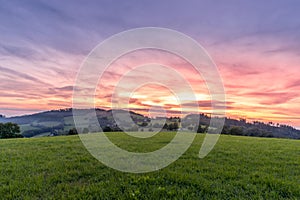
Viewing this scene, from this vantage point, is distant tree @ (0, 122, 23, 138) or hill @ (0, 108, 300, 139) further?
distant tree @ (0, 122, 23, 138)

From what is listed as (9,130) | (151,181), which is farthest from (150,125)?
(9,130)

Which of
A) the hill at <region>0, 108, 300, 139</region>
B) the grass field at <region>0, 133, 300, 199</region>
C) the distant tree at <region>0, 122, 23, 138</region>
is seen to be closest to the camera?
the grass field at <region>0, 133, 300, 199</region>

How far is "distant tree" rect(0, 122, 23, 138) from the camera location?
42.6 m

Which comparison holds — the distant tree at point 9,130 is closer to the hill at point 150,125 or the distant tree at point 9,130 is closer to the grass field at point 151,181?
the hill at point 150,125

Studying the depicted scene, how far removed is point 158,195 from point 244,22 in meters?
17.7

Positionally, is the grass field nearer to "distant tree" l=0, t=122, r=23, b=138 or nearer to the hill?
the hill

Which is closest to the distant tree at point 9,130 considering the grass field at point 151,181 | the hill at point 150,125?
the hill at point 150,125

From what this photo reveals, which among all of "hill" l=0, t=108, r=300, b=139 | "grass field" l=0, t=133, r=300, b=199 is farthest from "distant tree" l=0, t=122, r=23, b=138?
"grass field" l=0, t=133, r=300, b=199

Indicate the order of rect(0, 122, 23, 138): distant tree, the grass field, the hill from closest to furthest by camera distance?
the grass field → the hill → rect(0, 122, 23, 138): distant tree

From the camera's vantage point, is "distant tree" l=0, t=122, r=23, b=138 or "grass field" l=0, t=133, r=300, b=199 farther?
"distant tree" l=0, t=122, r=23, b=138

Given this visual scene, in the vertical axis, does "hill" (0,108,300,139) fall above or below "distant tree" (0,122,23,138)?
above

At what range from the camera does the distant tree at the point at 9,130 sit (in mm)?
42581

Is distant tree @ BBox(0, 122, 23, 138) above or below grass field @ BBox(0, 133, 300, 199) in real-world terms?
below

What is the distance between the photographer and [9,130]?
143 ft
